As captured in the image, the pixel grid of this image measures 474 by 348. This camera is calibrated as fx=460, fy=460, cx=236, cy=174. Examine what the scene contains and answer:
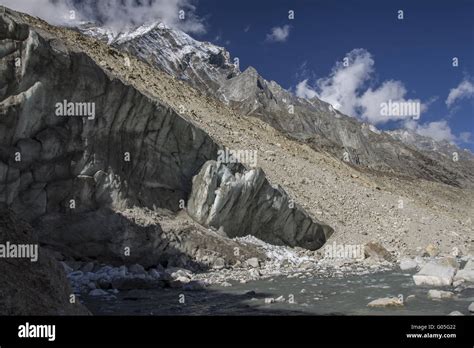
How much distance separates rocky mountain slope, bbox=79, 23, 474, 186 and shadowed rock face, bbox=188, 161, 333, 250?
6269 centimetres

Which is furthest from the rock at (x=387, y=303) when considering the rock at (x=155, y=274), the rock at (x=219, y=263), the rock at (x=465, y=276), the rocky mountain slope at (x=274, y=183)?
the rocky mountain slope at (x=274, y=183)

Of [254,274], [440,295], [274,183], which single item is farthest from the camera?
[274,183]

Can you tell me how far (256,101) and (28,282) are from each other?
11380 cm

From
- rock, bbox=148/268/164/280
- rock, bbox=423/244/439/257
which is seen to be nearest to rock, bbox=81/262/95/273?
rock, bbox=148/268/164/280

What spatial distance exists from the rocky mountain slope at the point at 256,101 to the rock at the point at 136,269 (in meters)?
73.5

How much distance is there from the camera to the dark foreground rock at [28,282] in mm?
5680

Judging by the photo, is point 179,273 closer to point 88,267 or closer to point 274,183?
point 88,267

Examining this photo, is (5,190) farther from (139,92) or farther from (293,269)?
(293,269)

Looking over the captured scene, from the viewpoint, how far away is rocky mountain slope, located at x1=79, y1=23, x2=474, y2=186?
111m

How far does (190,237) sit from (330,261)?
7.33 m

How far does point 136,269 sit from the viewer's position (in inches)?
663

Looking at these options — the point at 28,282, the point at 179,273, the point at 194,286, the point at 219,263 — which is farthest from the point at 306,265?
the point at 28,282

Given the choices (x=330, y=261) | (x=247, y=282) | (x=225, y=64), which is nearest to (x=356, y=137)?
(x=225, y=64)
